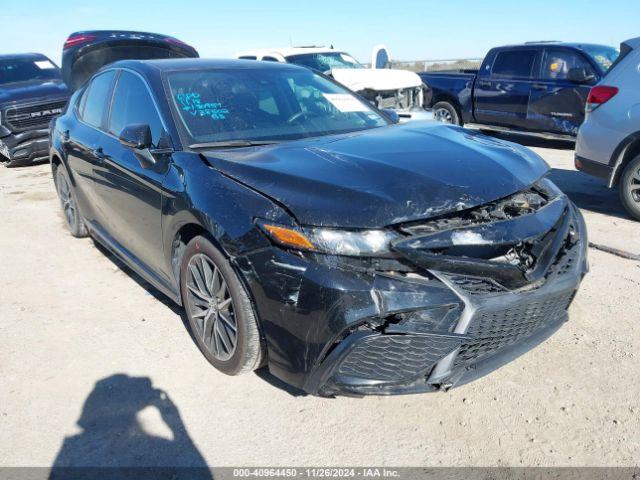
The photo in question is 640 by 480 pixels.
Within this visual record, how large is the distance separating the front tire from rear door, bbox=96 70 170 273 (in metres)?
0.41

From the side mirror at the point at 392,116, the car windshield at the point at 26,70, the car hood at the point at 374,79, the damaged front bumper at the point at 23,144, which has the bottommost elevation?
the damaged front bumper at the point at 23,144

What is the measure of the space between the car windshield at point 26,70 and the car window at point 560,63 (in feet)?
29.0

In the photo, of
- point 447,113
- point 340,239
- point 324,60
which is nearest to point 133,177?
point 340,239

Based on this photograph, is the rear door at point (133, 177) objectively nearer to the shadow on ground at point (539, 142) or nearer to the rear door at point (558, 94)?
the shadow on ground at point (539, 142)

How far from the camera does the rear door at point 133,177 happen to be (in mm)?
3148

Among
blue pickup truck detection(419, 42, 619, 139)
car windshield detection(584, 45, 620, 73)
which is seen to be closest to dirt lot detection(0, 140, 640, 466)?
blue pickup truck detection(419, 42, 619, 139)

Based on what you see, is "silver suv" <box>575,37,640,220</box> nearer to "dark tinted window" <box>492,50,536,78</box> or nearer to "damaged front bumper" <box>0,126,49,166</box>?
"dark tinted window" <box>492,50,536,78</box>

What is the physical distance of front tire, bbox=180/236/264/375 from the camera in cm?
256

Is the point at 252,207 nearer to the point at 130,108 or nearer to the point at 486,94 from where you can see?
the point at 130,108

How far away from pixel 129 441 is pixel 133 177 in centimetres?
159

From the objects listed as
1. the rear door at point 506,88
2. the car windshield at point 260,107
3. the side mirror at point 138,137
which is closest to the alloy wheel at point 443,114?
the rear door at point 506,88

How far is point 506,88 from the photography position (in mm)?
9484

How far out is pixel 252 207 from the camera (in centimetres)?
244

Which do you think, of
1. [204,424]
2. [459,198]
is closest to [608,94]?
[459,198]
